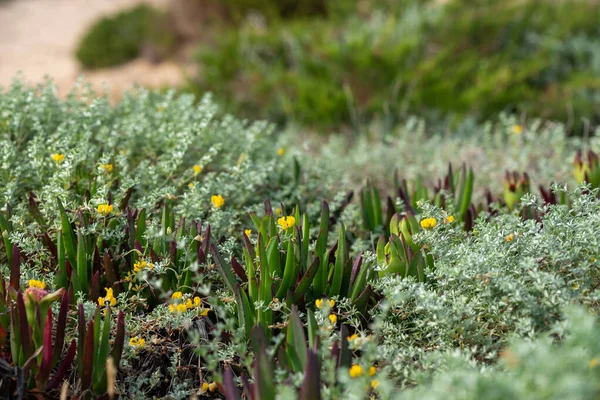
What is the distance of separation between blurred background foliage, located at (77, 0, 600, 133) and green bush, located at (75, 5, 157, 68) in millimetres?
3203

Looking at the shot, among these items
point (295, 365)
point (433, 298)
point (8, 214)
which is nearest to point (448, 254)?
point (433, 298)

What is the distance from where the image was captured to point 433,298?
74.3 inches

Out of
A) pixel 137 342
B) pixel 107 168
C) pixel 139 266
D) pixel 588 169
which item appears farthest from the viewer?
pixel 588 169

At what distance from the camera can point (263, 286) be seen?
6.66 feet

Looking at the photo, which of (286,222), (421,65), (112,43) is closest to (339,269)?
(286,222)

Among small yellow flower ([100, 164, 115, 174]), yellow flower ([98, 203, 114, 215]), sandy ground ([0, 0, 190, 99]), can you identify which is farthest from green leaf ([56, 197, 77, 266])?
sandy ground ([0, 0, 190, 99])

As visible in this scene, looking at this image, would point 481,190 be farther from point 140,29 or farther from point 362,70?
point 140,29

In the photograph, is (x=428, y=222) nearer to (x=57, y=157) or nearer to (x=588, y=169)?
(x=588, y=169)

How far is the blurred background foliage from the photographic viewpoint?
211 inches

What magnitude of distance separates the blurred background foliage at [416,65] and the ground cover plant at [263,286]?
240 centimetres

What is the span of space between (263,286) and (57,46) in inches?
504

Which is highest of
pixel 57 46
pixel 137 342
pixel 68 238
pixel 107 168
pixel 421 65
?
pixel 57 46

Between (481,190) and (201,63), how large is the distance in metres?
3.63

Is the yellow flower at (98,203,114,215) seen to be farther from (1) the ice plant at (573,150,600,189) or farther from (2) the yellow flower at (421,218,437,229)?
(1) the ice plant at (573,150,600,189)
